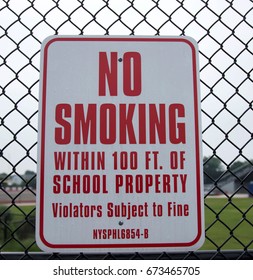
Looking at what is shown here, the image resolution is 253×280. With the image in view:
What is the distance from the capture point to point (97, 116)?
2.74 feet

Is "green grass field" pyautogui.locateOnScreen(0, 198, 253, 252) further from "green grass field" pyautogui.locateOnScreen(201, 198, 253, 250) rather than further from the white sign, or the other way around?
the white sign

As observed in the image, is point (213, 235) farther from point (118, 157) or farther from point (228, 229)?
point (118, 157)

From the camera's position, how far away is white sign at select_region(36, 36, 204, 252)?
0.81 m

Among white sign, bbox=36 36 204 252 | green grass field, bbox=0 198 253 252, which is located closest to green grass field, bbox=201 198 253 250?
green grass field, bbox=0 198 253 252

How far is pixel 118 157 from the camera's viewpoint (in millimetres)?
822

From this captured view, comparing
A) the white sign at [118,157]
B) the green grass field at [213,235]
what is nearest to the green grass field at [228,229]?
the green grass field at [213,235]

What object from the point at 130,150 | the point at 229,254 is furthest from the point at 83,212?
the point at 229,254

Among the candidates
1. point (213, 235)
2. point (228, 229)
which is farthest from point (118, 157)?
point (213, 235)

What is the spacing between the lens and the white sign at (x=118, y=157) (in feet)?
2.66

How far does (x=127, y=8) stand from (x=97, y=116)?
43cm

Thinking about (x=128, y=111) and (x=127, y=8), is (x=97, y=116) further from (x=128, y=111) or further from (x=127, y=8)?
(x=127, y=8)

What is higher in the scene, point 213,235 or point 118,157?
point 118,157

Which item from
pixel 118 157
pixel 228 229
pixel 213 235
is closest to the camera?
pixel 118 157

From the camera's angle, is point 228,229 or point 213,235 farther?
point 213,235
